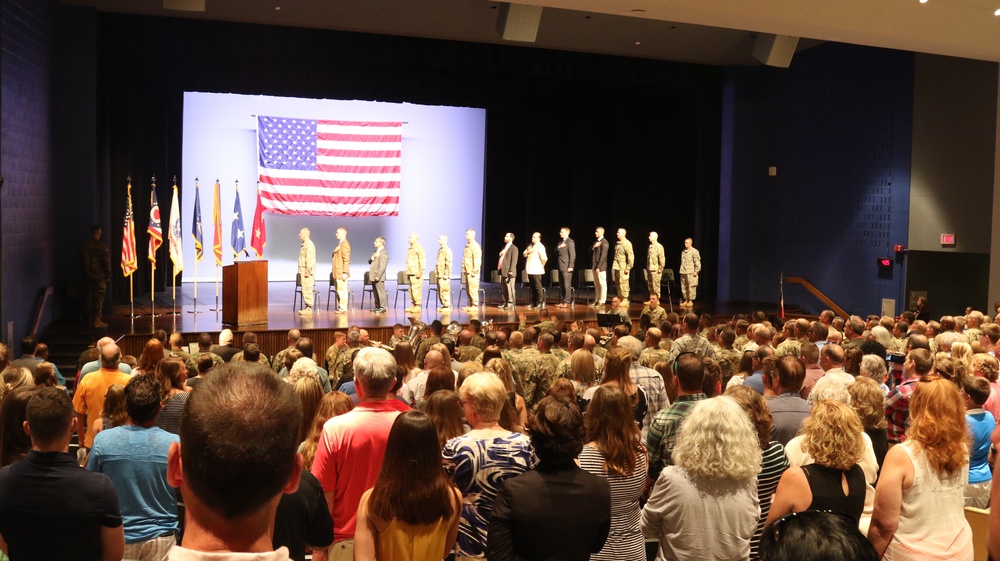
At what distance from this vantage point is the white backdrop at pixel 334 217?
57.3ft

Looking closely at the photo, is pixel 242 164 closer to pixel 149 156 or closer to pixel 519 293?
pixel 149 156

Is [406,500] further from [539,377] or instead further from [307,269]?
[307,269]

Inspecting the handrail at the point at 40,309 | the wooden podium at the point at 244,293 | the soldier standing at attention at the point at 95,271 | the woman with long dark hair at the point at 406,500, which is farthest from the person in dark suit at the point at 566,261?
the woman with long dark hair at the point at 406,500

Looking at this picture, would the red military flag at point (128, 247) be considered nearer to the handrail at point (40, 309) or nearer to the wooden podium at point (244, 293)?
the handrail at point (40, 309)

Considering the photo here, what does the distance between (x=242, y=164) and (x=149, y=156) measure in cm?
181

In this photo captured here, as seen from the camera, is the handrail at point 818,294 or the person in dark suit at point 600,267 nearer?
the person in dark suit at point 600,267

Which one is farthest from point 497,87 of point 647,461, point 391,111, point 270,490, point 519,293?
point 270,490

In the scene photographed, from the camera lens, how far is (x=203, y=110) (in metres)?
17.6

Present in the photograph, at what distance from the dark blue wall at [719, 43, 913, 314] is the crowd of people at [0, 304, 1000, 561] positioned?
40.9 feet

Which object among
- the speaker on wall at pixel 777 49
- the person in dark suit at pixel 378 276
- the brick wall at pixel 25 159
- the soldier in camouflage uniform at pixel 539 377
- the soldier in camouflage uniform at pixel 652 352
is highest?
the speaker on wall at pixel 777 49

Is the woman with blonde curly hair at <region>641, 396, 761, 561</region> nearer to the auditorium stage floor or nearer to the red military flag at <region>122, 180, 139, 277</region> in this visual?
the auditorium stage floor

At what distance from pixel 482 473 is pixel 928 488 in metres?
1.61

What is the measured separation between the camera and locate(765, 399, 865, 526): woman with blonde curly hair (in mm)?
3225

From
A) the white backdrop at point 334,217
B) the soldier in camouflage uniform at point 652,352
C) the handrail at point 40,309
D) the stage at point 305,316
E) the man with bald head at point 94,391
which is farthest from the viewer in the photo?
the white backdrop at point 334,217
